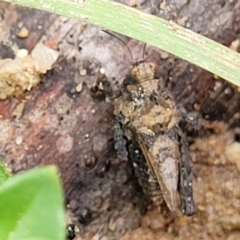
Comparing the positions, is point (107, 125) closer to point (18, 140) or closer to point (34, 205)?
point (18, 140)

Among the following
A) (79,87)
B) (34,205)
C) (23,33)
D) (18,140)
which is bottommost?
(18,140)

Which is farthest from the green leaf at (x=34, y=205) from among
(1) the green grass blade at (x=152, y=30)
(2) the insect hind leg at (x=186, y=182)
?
(2) the insect hind leg at (x=186, y=182)

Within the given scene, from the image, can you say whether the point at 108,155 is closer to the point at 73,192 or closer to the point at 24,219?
the point at 73,192

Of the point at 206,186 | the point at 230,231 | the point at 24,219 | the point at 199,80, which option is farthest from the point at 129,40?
the point at 24,219

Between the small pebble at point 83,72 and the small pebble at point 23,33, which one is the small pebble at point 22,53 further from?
the small pebble at point 83,72

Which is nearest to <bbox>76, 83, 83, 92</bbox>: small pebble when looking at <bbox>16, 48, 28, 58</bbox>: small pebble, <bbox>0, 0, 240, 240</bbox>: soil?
<bbox>0, 0, 240, 240</bbox>: soil

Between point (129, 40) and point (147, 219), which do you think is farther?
point (147, 219)

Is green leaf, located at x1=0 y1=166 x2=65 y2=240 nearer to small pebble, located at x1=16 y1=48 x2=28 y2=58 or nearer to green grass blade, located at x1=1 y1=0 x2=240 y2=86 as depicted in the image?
green grass blade, located at x1=1 y1=0 x2=240 y2=86

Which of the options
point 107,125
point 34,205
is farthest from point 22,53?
point 34,205
